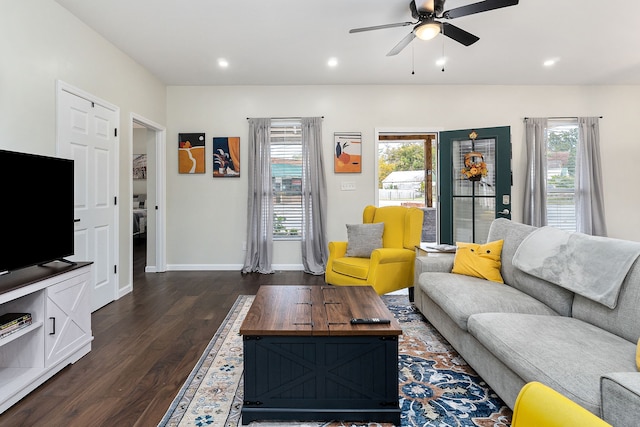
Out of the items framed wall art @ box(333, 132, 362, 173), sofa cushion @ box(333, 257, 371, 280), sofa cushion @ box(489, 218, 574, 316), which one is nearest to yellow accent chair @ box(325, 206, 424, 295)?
sofa cushion @ box(333, 257, 371, 280)

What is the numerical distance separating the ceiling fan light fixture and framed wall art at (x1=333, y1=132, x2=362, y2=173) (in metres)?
2.29

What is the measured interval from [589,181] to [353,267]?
4.14 meters

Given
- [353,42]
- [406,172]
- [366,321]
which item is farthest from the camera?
[406,172]

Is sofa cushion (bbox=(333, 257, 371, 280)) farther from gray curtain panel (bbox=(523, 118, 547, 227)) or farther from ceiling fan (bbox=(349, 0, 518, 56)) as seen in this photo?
gray curtain panel (bbox=(523, 118, 547, 227))

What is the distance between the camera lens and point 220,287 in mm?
Result: 4184

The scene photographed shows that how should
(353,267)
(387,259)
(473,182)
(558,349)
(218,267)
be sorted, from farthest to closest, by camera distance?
(218,267)
(473,182)
(353,267)
(387,259)
(558,349)

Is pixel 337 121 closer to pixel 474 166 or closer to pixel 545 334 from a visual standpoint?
pixel 474 166

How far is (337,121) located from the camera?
5.12 meters

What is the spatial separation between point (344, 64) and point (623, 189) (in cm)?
468

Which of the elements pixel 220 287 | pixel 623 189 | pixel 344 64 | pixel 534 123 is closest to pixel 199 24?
pixel 344 64

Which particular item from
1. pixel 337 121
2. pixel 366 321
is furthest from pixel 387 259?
pixel 337 121

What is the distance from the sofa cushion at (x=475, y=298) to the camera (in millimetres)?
2053

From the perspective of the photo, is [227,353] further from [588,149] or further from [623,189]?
[623,189]

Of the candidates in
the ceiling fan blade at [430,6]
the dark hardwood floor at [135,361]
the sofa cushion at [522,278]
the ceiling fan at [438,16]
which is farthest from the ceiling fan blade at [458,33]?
the dark hardwood floor at [135,361]
